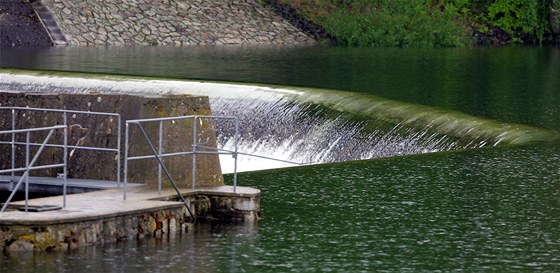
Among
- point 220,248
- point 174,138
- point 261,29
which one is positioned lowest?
point 220,248

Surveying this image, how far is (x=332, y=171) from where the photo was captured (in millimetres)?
21438

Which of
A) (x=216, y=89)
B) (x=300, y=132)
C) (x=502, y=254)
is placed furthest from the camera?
(x=216, y=89)

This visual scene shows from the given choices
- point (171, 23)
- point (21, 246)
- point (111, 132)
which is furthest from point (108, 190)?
point (171, 23)

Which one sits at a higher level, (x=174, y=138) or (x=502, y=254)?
(x=174, y=138)

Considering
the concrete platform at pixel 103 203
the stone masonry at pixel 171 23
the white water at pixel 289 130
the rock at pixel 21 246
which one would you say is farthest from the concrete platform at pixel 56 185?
the stone masonry at pixel 171 23

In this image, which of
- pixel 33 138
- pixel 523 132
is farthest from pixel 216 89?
pixel 33 138

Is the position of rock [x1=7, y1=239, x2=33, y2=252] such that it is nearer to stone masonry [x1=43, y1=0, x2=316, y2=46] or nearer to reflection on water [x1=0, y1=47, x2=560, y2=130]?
reflection on water [x1=0, y1=47, x2=560, y2=130]

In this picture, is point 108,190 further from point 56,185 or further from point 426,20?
point 426,20

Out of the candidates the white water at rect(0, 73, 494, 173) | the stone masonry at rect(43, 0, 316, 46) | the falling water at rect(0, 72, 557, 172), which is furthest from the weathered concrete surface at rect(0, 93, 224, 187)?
the stone masonry at rect(43, 0, 316, 46)

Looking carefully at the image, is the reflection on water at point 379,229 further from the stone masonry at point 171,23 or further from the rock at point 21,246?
the stone masonry at point 171,23

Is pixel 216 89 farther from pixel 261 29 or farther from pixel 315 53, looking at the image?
pixel 261 29

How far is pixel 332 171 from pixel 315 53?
941 inches

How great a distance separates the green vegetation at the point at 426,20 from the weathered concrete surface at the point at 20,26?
9.62 metres

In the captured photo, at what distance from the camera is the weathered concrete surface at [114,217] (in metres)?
14.9
